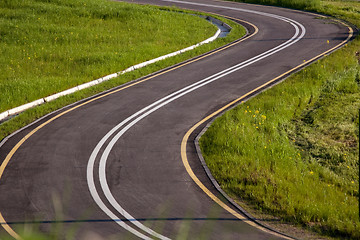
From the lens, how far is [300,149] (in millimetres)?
13969

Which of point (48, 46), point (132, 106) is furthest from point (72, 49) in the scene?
point (132, 106)

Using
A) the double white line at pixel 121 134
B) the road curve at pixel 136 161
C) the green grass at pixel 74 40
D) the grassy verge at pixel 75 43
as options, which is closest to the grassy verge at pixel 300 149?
the road curve at pixel 136 161

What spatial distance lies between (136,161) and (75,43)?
1358cm

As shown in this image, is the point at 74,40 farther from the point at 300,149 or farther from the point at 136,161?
the point at 300,149

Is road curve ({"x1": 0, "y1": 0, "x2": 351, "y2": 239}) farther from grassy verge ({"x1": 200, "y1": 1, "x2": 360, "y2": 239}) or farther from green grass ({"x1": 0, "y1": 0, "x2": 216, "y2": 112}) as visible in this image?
green grass ({"x1": 0, "y1": 0, "x2": 216, "y2": 112})

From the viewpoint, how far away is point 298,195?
34.4 feet

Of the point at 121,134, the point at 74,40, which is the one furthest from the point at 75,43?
the point at 121,134

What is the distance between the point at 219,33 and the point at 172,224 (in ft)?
67.6

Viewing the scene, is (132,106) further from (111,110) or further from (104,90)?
(104,90)

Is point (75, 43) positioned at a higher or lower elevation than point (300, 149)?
higher

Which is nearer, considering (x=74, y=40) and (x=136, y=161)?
(x=136, y=161)

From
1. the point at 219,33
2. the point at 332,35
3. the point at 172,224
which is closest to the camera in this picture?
the point at 172,224

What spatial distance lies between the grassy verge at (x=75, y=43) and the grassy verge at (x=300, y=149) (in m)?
6.32

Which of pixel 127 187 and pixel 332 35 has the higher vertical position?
pixel 332 35
